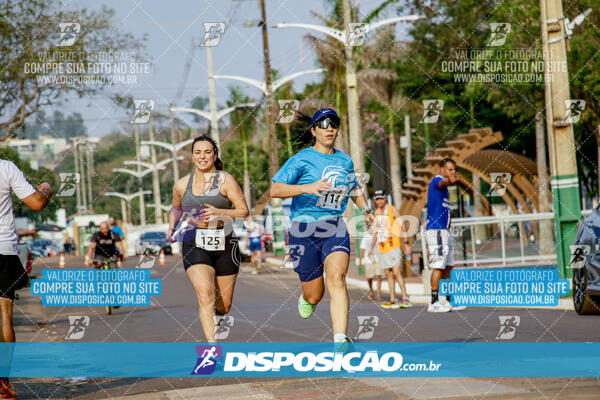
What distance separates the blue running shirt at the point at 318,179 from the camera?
7363mm

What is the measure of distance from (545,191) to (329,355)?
1111 inches

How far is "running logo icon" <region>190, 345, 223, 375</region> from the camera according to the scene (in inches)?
298

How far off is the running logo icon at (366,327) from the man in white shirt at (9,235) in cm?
408

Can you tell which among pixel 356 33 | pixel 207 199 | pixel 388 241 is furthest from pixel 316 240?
pixel 356 33

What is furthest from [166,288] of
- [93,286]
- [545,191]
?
[545,191]

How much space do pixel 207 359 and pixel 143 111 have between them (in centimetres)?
746

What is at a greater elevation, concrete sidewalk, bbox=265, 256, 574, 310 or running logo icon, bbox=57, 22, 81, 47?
running logo icon, bbox=57, 22, 81, 47

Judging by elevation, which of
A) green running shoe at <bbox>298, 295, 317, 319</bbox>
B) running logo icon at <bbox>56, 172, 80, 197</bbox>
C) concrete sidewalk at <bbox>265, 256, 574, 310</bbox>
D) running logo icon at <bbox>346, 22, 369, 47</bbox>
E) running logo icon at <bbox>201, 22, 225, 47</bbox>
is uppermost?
running logo icon at <bbox>346, 22, 369, 47</bbox>

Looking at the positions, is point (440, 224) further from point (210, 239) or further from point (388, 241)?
point (210, 239)

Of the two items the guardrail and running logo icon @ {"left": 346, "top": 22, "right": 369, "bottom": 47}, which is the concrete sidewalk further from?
running logo icon @ {"left": 346, "top": 22, "right": 369, "bottom": 47}

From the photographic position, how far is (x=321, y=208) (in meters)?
7.38

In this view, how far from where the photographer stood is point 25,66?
71.1 feet

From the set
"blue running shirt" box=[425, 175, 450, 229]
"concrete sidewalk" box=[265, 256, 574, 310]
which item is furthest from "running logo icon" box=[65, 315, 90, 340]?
"blue running shirt" box=[425, 175, 450, 229]

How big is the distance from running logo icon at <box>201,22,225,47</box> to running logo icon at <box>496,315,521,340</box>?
5.98 metres
